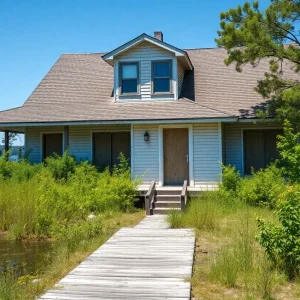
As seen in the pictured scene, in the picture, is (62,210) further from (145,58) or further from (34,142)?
(145,58)

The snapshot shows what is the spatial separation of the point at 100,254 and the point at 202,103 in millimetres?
10203

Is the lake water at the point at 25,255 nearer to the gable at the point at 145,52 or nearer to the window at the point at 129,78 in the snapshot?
the window at the point at 129,78

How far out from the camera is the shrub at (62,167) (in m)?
14.2

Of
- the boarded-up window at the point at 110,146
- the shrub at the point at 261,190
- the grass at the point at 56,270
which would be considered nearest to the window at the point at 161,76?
the boarded-up window at the point at 110,146

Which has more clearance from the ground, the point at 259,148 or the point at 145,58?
the point at 145,58

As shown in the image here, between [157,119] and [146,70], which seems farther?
[146,70]

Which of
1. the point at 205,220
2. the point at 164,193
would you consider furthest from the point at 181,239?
the point at 164,193

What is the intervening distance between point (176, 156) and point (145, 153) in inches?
48.7

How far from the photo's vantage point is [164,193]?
1345 cm

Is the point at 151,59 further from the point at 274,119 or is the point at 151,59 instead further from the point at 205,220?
the point at 205,220

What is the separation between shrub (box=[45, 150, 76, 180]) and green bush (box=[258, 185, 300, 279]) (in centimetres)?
958

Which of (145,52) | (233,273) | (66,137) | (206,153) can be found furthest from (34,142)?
(233,273)

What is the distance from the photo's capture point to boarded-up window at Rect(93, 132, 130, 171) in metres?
16.1

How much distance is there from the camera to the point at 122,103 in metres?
15.6
